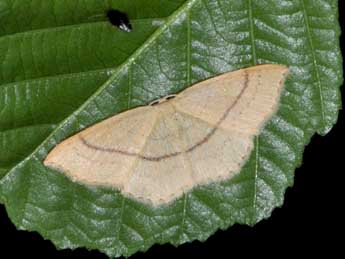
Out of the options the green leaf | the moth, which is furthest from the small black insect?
the moth

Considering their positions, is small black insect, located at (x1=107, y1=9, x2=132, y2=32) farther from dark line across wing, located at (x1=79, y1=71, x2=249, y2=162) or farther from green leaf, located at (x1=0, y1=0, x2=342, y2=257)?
dark line across wing, located at (x1=79, y1=71, x2=249, y2=162)

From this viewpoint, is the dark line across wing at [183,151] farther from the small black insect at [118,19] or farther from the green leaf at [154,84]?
the small black insect at [118,19]

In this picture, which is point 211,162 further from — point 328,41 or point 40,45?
point 40,45

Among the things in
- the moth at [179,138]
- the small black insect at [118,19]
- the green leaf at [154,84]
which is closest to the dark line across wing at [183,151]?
the moth at [179,138]

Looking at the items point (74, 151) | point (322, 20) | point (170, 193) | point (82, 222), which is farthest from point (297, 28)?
point (82, 222)

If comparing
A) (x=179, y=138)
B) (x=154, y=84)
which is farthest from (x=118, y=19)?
(x=179, y=138)

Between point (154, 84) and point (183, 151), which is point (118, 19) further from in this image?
point (183, 151)

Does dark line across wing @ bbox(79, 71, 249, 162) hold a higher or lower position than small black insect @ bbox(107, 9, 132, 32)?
lower
